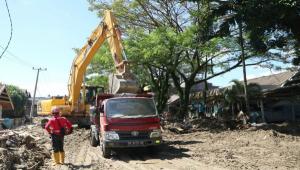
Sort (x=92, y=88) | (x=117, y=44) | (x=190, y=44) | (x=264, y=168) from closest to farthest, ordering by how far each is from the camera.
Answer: (x=264, y=168)
(x=117, y=44)
(x=190, y=44)
(x=92, y=88)

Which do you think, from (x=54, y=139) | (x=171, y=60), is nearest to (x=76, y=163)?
(x=54, y=139)

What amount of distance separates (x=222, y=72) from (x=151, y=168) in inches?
848

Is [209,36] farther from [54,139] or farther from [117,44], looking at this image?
[54,139]

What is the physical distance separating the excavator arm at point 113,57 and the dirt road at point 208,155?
2.66 metres

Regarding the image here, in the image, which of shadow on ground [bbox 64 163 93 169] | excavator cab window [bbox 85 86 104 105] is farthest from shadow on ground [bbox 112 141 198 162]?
excavator cab window [bbox 85 86 104 105]

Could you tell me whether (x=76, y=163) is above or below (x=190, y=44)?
below

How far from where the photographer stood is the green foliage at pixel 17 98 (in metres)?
70.6

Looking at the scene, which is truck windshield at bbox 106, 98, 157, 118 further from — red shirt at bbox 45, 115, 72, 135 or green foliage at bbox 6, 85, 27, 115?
green foliage at bbox 6, 85, 27, 115

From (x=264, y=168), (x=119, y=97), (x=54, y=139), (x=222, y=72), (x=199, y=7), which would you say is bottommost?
(x=264, y=168)

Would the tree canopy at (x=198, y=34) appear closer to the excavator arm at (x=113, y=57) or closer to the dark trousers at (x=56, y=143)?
the excavator arm at (x=113, y=57)

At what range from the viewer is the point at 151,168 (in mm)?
13203

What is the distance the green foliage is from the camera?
70.6m

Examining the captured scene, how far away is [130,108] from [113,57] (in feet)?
15.0

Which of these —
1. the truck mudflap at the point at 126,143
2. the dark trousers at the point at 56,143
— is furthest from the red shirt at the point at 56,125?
the truck mudflap at the point at 126,143
